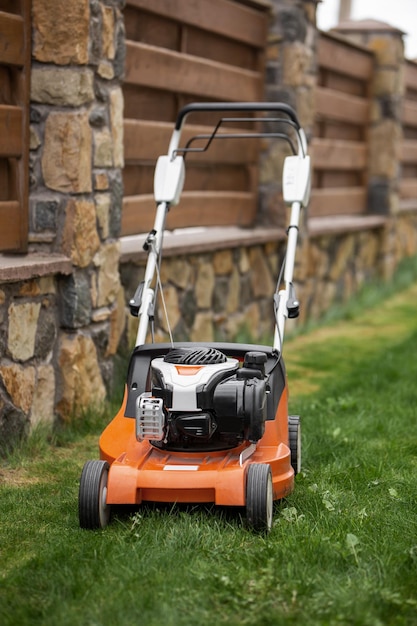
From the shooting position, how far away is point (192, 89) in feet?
20.7

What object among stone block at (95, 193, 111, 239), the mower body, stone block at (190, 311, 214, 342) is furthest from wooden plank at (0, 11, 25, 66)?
stone block at (190, 311, 214, 342)

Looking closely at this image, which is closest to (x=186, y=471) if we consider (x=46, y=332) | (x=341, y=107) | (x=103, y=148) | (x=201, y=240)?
(x=46, y=332)

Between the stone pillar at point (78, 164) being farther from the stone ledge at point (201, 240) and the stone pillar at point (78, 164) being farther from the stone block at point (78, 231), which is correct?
the stone ledge at point (201, 240)

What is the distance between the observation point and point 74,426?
4.87m

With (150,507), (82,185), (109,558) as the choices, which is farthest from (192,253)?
(109,558)

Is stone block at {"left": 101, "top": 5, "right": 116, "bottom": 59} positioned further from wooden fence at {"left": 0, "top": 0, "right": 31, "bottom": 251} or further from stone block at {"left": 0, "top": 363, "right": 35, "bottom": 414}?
stone block at {"left": 0, "top": 363, "right": 35, "bottom": 414}

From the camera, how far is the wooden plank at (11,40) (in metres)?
4.41

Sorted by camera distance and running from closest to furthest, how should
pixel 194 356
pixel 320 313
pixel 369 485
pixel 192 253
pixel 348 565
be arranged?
pixel 348 565 < pixel 194 356 < pixel 369 485 < pixel 192 253 < pixel 320 313

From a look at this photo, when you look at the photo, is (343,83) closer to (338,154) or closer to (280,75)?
(338,154)

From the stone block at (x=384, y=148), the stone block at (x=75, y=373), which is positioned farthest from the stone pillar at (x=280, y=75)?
the stone block at (x=75, y=373)

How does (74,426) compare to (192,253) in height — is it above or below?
below

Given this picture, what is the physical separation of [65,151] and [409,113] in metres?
7.35

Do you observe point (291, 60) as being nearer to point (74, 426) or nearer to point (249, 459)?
point (74, 426)

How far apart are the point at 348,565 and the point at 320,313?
580cm
